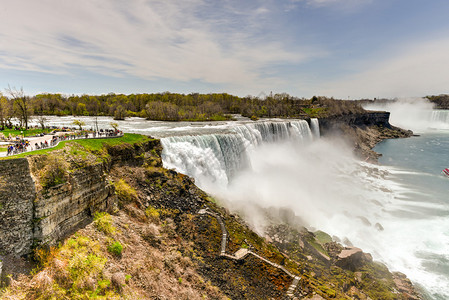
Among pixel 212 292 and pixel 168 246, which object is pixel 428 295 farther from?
pixel 168 246

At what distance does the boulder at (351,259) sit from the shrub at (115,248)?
13.9m

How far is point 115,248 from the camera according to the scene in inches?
398

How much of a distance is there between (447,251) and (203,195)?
67.6 feet

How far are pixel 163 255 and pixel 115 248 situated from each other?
2.33 m

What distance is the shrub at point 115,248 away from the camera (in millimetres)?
10039

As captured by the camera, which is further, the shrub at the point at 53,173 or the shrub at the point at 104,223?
the shrub at the point at 104,223

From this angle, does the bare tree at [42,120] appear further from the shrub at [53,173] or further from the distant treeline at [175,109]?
the shrub at [53,173]

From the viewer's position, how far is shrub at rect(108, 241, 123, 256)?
1004cm

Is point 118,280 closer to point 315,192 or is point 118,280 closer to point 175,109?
point 315,192

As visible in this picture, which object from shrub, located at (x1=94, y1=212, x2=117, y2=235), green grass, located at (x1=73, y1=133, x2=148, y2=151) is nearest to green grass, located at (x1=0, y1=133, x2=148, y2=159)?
green grass, located at (x1=73, y1=133, x2=148, y2=151)

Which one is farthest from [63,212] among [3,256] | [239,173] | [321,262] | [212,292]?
[239,173]

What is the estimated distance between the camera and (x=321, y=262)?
1498 cm

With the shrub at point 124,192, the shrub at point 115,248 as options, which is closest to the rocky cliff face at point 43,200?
the shrub at point 124,192

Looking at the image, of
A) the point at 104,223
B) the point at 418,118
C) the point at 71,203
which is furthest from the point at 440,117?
the point at 71,203
